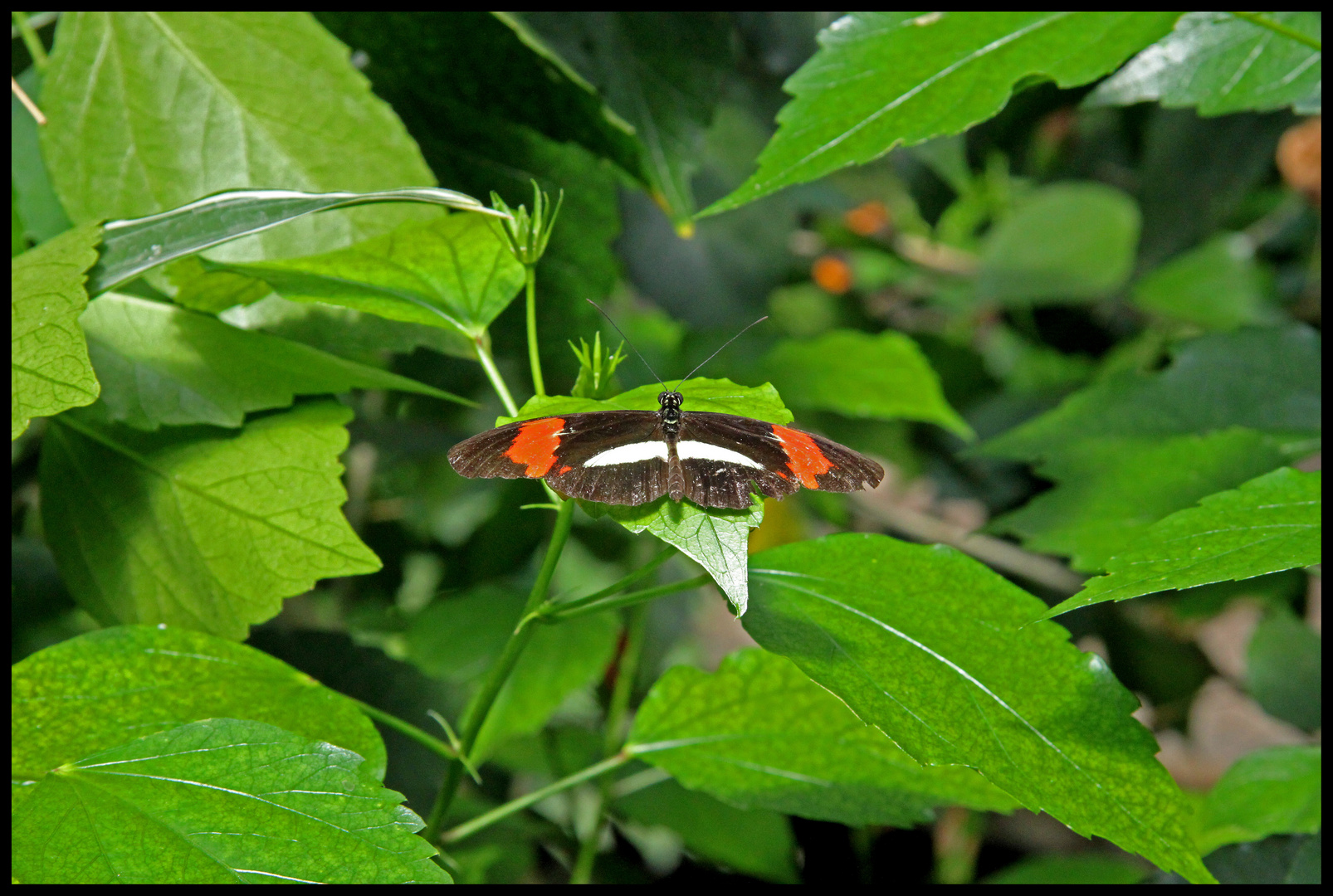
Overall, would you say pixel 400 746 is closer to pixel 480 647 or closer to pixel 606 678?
pixel 480 647

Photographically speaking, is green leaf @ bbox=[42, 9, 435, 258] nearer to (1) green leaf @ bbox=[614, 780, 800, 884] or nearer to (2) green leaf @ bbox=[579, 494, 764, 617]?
(2) green leaf @ bbox=[579, 494, 764, 617]

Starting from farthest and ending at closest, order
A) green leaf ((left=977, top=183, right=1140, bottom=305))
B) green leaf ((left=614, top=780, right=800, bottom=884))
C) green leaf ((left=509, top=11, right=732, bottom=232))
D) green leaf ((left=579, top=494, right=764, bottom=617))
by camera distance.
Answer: green leaf ((left=977, top=183, right=1140, bottom=305)), green leaf ((left=614, top=780, right=800, bottom=884)), green leaf ((left=509, top=11, right=732, bottom=232)), green leaf ((left=579, top=494, right=764, bottom=617))

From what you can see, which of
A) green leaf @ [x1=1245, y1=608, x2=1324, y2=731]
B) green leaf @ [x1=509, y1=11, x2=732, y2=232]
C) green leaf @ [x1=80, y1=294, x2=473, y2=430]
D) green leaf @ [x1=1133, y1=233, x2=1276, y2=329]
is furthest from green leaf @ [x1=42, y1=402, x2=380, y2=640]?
green leaf @ [x1=1133, y1=233, x2=1276, y2=329]

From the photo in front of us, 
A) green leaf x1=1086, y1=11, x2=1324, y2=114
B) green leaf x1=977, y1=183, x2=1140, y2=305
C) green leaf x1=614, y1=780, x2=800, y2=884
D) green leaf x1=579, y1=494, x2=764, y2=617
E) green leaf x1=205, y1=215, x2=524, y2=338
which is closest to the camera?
green leaf x1=579, y1=494, x2=764, y2=617

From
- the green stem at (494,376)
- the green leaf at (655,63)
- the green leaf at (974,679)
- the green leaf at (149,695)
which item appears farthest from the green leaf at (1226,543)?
the green leaf at (655,63)

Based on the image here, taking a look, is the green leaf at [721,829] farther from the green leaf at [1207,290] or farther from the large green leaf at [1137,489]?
the green leaf at [1207,290]

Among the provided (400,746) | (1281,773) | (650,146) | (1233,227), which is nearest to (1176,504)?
(1281,773)
